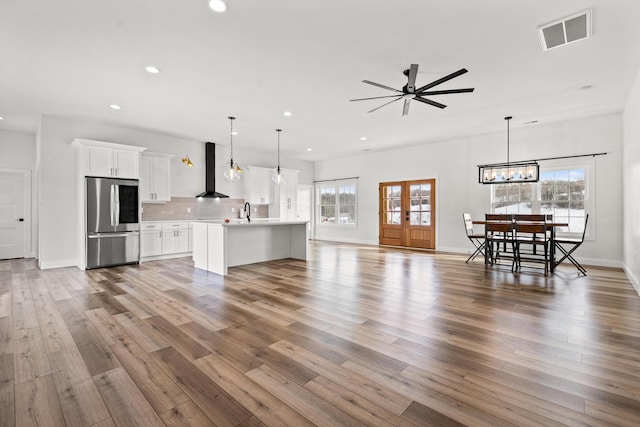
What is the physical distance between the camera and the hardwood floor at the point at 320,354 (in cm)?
163

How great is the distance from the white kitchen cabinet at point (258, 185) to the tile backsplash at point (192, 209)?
29 cm

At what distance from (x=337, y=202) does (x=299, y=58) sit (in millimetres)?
7088

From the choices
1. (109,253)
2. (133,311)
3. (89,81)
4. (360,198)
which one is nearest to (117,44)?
(89,81)

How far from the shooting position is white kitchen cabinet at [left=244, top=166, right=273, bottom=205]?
874cm

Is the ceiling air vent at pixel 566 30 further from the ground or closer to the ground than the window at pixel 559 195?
further from the ground

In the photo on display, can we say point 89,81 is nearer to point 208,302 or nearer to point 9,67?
point 9,67

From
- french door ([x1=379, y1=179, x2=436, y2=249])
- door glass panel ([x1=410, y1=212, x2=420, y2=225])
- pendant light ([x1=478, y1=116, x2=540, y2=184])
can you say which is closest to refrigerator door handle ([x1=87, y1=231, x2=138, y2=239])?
french door ([x1=379, y1=179, x2=436, y2=249])

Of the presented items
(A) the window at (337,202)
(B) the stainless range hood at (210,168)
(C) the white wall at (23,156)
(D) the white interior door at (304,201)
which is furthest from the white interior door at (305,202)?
(C) the white wall at (23,156)

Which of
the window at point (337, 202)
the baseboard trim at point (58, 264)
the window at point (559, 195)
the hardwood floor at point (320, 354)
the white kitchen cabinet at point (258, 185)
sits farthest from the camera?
the window at point (337, 202)

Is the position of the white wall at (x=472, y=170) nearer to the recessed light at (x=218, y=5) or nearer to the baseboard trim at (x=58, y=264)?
the recessed light at (x=218, y=5)

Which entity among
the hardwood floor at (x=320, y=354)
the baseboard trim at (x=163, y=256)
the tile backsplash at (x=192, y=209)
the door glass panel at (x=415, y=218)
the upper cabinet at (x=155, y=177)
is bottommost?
the hardwood floor at (x=320, y=354)

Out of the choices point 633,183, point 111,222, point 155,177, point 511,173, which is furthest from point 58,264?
point 633,183

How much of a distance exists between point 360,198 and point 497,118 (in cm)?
465

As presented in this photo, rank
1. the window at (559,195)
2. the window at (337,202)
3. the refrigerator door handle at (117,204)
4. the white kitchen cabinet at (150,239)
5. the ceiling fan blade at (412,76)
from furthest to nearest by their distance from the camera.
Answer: the window at (337,202) < the white kitchen cabinet at (150,239) < the window at (559,195) < the refrigerator door handle at (117,204) < the ceiling fan blade at (412,76)
